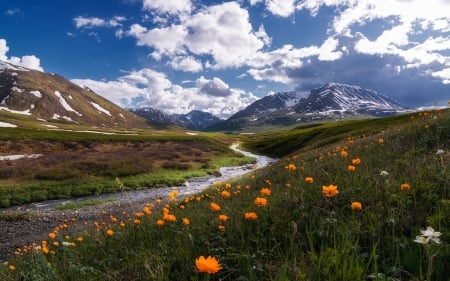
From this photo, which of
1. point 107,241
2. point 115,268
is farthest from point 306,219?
point 107,241

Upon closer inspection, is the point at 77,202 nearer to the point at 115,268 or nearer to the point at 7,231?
the point at 7,231

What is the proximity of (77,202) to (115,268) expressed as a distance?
104ft

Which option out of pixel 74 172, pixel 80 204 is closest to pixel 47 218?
pixel 80 204

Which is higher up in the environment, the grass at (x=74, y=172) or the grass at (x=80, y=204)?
the grass at (x=74, y=172)

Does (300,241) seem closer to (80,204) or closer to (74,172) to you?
(80,204)

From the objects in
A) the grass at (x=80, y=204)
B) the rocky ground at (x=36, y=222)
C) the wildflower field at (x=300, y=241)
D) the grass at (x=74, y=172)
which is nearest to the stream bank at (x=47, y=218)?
the rocky ground at (x=36, y=222)

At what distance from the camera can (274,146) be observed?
3605 inches

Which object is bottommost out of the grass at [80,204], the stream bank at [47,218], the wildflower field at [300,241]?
the grass at [80,204]

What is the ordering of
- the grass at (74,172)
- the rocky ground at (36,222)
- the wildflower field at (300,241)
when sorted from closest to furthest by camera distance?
the wildflower field at (300,241)
the rocky ground at (36,222)
the grass at (74,172)

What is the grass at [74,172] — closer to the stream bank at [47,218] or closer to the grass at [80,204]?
the stream bank at [47,218]

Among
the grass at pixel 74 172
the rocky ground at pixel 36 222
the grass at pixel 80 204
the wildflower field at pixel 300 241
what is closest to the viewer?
the wildflower field at pixel 300 241

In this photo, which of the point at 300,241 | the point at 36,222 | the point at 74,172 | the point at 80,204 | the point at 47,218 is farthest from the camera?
the point at 74,172

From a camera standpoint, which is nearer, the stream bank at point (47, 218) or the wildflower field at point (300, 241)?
the wildflower field at point (300, 241)

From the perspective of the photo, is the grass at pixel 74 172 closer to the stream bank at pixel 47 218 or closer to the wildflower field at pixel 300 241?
the stream bank at pixel 47 218
